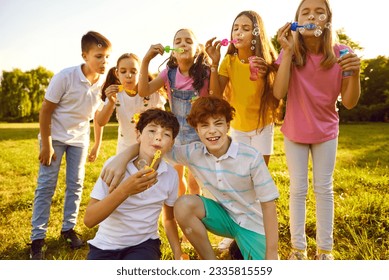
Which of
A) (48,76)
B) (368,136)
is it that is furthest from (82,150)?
(368,136)

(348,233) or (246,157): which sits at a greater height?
(246,157)

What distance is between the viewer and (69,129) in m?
1.88

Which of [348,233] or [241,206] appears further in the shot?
[348,233]

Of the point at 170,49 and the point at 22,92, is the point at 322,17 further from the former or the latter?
the point at 22,92

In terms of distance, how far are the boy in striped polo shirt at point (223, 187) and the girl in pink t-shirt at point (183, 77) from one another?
273 mm

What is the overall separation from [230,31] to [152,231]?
0.92 m

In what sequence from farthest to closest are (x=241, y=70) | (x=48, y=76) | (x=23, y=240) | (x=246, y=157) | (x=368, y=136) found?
(x=368, y=136) → (x=48, y=76) → (x=23, y=240) → (x=241, y=70) → (x=246, y=157)

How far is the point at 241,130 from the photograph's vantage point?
1766 mm

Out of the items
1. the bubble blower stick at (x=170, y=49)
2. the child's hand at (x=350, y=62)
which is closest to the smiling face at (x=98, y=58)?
the bubble blower stick at (x=170, y=49)

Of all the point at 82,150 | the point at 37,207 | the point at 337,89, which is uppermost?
the point at 337,89

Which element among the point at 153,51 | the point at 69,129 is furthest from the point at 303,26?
the point at 69,129

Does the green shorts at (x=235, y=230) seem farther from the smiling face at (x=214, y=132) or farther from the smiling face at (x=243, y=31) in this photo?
the smiling face at (x=243, y=31)

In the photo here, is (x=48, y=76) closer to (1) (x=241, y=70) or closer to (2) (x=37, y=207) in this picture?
(2) (x=37, y=207)

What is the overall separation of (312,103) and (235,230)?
0.56m
